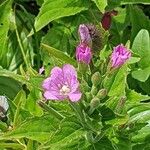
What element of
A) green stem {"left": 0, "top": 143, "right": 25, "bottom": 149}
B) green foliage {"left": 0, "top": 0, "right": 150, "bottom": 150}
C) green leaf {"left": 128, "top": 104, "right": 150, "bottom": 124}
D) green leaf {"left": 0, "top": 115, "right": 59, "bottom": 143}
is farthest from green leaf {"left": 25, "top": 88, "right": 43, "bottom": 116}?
green leaf {"left": 128, "top": 104, "right": 150, "bottom": 124}

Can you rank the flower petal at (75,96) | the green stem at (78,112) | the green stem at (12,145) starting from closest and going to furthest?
the flower petal at (75,96), the green stem at (78,112), the green stem at (12,145)

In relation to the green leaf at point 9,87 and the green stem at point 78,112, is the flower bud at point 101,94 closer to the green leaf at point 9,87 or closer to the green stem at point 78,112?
the green stem at point 78,112

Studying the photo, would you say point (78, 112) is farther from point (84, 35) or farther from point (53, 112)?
point (84, 35)

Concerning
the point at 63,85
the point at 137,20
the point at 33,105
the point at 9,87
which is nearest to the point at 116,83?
the point at 63,85

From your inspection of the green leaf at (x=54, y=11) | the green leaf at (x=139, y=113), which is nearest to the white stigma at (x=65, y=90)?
the green leaf at (x=139, y=113)

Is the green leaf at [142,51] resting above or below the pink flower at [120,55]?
below
